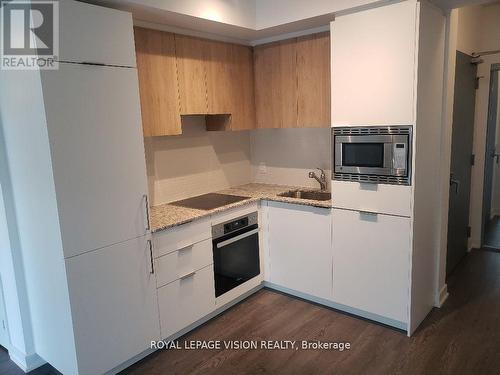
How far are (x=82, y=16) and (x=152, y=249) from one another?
4.68 feet

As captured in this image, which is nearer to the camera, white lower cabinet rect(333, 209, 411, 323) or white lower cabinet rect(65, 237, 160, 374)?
white lower cabinet rect(65, 237, 160, 374)

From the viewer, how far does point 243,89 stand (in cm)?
342

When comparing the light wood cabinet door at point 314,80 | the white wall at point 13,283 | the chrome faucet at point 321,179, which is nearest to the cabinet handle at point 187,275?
the white wall at point 13,283

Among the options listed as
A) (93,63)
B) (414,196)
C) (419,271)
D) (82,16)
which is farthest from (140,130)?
(419,271)

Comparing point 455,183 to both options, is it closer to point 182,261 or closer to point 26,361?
point 182,261

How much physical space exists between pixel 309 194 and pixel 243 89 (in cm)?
116

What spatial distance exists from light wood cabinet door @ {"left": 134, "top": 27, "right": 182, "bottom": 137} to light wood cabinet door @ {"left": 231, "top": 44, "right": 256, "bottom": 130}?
2.17 feet

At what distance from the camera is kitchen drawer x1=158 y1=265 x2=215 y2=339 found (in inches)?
102

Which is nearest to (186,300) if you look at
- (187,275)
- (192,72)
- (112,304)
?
(187,275)

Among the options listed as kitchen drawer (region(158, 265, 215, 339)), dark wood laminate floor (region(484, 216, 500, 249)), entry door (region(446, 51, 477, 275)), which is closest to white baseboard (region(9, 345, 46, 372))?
kitchen drawer (region(158, 265, 215, 339))

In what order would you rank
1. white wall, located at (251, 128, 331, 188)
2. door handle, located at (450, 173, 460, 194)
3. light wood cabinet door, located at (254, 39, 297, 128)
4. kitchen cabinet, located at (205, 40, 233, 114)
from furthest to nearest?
white wall, located at (251, 128, 331, 188), door handle, located at (450, 173, 460, 194), light wood cabinet door, located at (254, 39, 297, 128), kitchen cabinet, located at (205, 40, 233, 114)

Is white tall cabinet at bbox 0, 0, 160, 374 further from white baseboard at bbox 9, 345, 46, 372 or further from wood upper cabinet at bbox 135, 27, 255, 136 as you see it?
wood upper cabinet at bbox 135, 27, 255, 136

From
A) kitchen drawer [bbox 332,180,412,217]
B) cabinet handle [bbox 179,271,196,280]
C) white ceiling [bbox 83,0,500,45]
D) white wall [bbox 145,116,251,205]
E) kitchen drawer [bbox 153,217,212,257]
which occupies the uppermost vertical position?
white ceiling [bbox 83,0,500,45]

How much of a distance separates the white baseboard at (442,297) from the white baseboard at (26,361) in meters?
3.01
